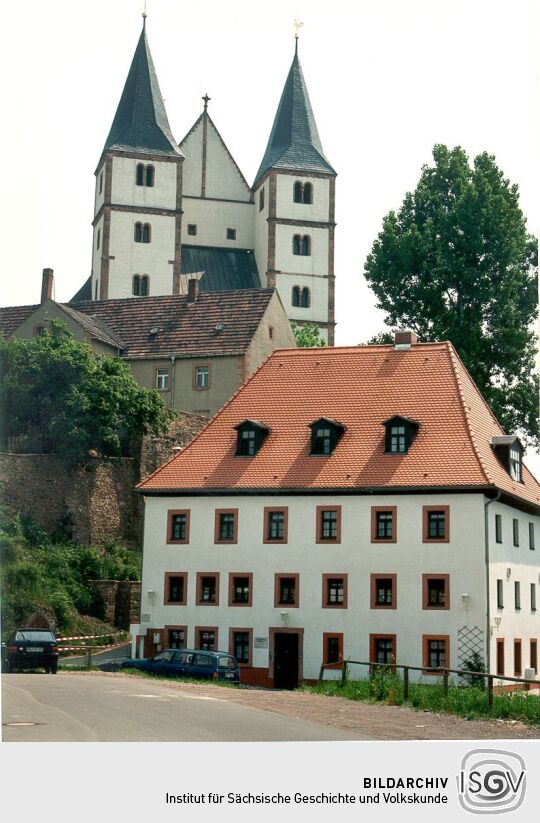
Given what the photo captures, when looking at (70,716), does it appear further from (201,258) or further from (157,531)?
(201,258)

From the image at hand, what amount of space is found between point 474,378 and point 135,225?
136ft

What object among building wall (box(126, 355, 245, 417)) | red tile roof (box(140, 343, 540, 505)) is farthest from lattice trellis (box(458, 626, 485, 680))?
building wall (box(126, 355, 245, 417))

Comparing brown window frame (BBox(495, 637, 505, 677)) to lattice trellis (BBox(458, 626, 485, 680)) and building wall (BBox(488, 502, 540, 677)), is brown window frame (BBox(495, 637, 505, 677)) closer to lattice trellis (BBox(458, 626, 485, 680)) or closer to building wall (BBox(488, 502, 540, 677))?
building wall (BBox(488, 502, 540, 677))

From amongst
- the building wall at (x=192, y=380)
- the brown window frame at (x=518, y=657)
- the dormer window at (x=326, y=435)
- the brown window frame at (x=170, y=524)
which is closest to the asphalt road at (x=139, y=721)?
the brown window frame at (x=518, y=657)

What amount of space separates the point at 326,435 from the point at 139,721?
1996cm

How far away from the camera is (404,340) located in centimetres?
3438

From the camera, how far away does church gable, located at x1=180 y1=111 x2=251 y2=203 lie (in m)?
75.9

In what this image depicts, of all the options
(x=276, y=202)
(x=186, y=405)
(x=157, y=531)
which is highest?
(x=276, y=202)

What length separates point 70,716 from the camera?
44.2 ft

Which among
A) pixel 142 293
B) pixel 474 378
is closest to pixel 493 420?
pixel 474 378

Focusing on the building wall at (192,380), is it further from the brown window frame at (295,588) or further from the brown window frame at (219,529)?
the brown window frame at (295,588)

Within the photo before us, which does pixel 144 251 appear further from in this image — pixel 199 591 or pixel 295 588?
pixel 295 588

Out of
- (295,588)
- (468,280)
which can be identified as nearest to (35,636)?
(295,588)

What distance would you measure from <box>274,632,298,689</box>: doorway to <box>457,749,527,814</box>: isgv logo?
20.9m
